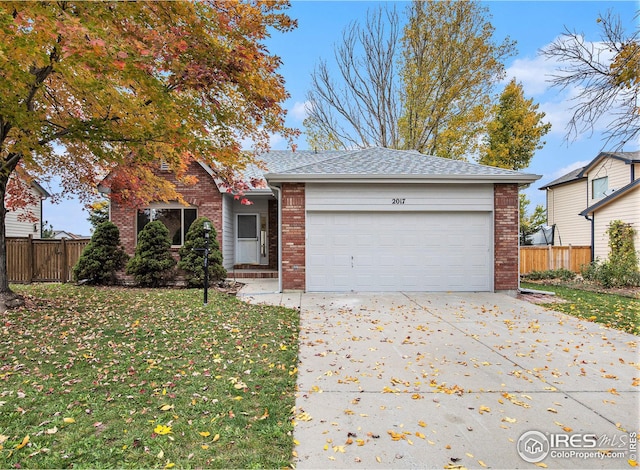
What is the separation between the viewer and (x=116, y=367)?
4.15 m

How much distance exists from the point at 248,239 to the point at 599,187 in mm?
18333

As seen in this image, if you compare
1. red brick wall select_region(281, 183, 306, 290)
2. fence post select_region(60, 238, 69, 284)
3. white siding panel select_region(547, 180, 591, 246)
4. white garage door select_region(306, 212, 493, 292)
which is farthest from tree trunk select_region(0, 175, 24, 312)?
white siding panel select_region(547, 180, 591, 246)

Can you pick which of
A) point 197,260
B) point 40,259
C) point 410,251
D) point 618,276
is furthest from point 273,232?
point 618,276

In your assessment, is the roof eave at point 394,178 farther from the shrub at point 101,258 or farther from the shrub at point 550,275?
the shrub at point 550,275

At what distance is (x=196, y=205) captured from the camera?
1228cm

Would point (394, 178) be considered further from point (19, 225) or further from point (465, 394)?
point (19, 225)

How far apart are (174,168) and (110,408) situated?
6024 mm

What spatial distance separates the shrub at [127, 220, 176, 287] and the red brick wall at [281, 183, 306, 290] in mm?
3877

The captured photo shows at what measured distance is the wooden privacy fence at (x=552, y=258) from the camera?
14.8 m

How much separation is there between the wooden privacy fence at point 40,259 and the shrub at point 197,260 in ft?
11.9

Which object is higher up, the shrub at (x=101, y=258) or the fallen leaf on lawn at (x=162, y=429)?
the shrub at (x=101, y=258)

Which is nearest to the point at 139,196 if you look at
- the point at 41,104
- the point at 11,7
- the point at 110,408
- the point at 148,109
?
the point at 41,104

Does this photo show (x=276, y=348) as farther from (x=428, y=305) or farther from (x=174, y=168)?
(x=174, y=168)

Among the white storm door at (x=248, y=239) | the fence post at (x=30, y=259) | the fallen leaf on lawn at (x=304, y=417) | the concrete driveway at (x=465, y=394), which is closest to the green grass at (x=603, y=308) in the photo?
the concrete driveway at (x=465, y=394)
